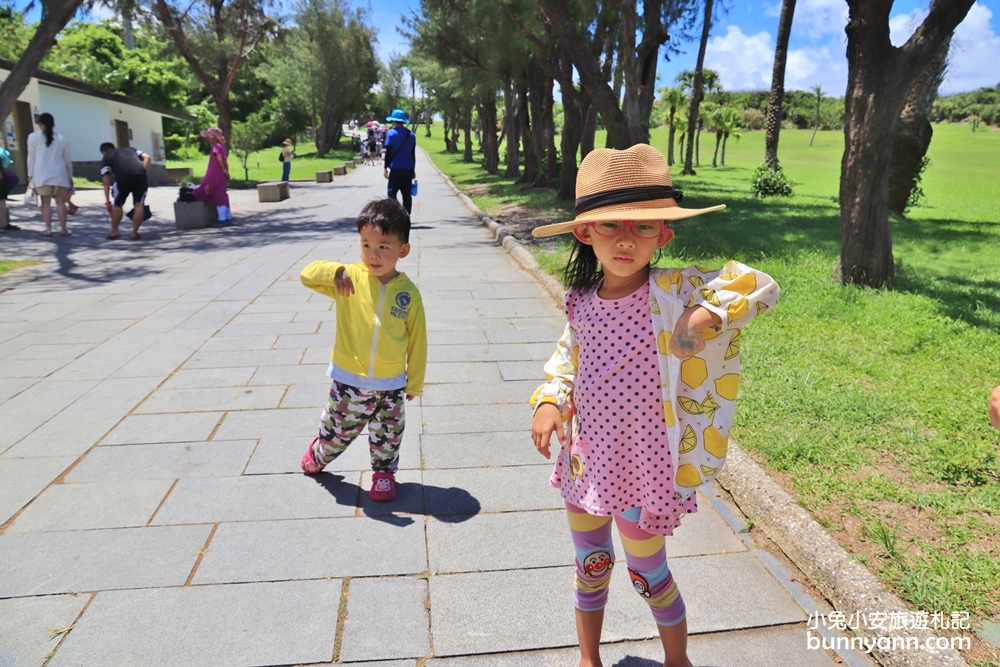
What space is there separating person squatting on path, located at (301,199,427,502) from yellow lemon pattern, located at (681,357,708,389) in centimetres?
159

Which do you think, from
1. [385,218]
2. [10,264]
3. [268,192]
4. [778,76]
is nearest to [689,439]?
[385,218]

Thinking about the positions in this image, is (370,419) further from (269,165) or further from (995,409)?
A: (269,165)

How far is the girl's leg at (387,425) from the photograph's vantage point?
3482 mm

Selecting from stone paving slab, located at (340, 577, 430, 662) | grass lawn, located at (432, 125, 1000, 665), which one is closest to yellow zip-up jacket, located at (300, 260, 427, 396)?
stone paving slab, located at (340, 577, 430, 662)

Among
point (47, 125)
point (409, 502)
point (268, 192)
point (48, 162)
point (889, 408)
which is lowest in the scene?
point (409, 502)

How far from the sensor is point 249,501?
3.57 metres

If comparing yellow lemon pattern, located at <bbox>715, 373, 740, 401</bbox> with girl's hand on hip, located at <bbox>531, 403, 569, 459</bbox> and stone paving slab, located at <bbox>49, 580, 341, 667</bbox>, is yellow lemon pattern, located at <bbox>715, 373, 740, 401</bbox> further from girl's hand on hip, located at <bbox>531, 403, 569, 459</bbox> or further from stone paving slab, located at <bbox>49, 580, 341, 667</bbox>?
stone paving slab, located at <bbox>49, 580, 341, 667</bbox>

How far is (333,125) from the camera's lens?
61.7 metres

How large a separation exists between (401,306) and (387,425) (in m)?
0.58

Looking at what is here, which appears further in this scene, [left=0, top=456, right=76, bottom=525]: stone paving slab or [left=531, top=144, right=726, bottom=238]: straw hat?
[left=0, top=456, right=76, bottom=525]: stone paving slab

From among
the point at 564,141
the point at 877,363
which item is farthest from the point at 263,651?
the point at 564,141

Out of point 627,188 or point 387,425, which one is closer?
point 627,188

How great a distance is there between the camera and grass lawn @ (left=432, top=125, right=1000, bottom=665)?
297 centimetres

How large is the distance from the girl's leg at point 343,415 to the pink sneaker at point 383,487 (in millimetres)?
230
